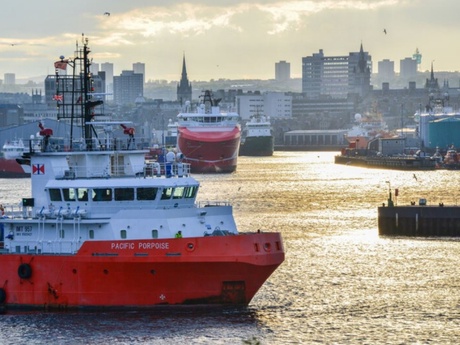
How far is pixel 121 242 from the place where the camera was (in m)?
43.5

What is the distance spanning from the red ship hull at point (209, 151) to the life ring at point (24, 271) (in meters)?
111

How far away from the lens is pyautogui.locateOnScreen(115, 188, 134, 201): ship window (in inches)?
1750

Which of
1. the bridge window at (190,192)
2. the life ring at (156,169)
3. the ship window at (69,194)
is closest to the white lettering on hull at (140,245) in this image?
the bridge window at (190,192)

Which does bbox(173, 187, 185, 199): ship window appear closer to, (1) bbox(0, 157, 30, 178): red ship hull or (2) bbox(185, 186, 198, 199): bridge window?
(2) bbox(185, 186, 198, 199): bridge window

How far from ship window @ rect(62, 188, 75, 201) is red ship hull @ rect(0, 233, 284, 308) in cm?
211

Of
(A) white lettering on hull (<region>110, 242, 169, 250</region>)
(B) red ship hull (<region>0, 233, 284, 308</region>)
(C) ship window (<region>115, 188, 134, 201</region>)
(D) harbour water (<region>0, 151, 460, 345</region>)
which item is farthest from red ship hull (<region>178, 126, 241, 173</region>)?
(A) white lettering on hull (<region>110, 242, 169, 250</region>)

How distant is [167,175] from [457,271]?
16888mm

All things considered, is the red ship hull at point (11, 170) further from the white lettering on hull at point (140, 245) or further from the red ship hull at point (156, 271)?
→ the white lettering on hull at point (140, 245)

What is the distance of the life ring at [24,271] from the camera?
44.9 m

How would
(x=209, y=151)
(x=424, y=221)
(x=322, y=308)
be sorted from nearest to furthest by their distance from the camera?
(x=322, y=308) → (x=424, y=221) → (x=209, y=151)

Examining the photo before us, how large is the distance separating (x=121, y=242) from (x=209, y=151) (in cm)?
11277

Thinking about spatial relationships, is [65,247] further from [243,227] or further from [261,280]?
[243,227]

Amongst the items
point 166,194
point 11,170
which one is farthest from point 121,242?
point 11,170

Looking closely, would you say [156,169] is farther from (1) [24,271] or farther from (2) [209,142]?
(2) [209,142]
